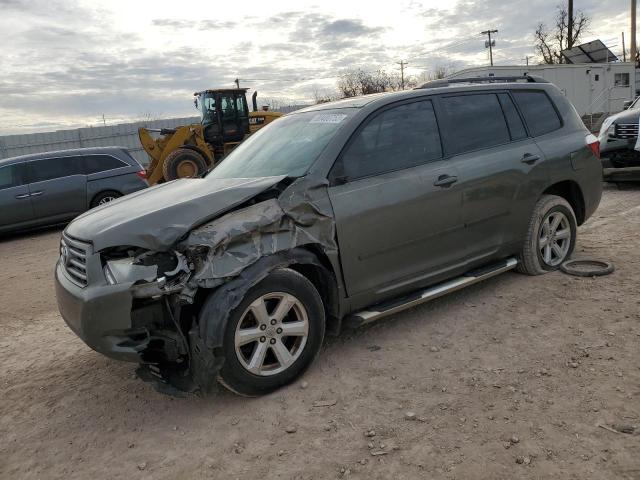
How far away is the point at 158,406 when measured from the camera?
3.39 metres

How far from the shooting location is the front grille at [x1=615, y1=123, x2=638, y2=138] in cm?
892

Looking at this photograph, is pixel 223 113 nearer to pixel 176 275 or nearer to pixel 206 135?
pixel 206 135

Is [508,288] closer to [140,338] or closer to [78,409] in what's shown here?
[140,338]

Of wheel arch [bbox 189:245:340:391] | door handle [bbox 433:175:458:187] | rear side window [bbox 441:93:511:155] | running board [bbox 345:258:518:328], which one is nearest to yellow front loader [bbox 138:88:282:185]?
rear side window [bbox 441:93:511:155]

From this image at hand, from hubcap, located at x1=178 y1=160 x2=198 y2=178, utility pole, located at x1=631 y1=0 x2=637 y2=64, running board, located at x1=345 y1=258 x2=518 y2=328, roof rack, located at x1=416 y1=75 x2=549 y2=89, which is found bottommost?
running board, located at x1=345 y1=258 x2=518 y2=328

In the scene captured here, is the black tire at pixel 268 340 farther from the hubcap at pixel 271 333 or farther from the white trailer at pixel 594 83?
the white trailer at pixel 594 83

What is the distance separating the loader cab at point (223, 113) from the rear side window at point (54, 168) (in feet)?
18.2

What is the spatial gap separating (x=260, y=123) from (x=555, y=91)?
13360 millimetres

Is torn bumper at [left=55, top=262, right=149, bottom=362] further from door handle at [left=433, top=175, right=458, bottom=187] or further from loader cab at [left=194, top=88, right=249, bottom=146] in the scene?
loader cab at [left=194, top=88, right=249, bottom=146]

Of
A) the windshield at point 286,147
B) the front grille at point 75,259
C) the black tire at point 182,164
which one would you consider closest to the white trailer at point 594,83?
the black tire at point 182,164

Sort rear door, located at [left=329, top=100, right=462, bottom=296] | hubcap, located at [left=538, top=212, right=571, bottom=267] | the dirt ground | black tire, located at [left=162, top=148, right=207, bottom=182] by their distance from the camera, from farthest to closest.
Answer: black tire, located at [left=162, top=148, right=207, bottom=182], hubcap, located at [left=538, top=212, right=571, bottom=267], rear door, located at [left=329, top=100, right=462, bottom=296], the dirt ground

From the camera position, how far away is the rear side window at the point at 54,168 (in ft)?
34.2

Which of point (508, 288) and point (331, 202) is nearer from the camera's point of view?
point (331, 202)

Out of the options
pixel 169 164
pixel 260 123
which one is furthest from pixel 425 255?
pixel 260 123
